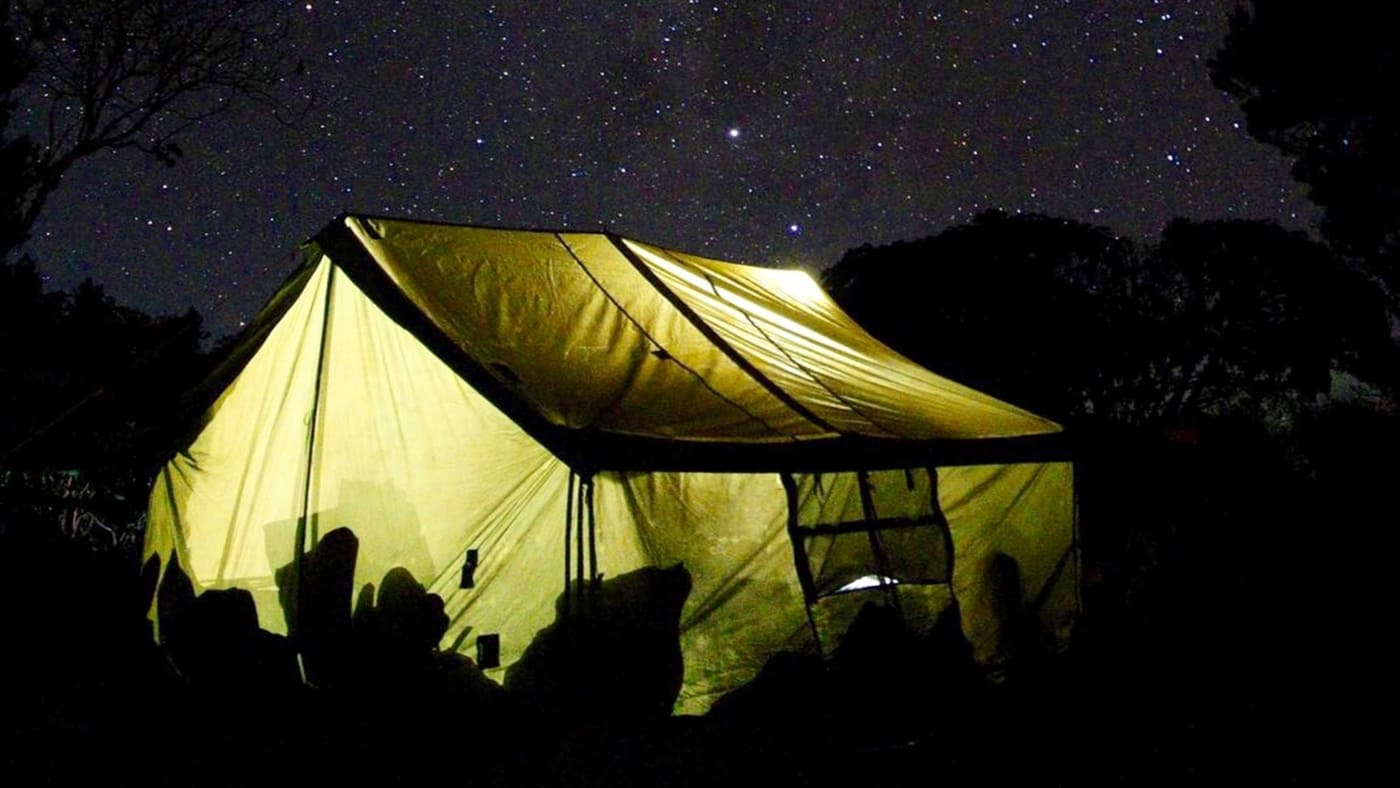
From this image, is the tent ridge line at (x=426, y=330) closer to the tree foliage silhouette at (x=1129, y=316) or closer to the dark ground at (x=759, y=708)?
the dark ground at (x=759, y=708)

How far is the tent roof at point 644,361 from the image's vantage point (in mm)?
4086

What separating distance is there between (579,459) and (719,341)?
1848 mm

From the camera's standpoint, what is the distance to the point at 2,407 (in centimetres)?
1062

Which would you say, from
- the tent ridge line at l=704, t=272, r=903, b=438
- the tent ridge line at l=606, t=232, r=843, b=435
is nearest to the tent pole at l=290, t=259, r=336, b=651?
the tent ridge line at l=606, t=232, r=843, b=435

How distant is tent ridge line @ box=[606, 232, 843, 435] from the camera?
4.61 metres

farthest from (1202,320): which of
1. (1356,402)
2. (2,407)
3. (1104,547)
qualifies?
(2,407)

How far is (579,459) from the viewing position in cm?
377

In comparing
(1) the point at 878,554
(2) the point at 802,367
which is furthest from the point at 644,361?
(1) the point at 878,554

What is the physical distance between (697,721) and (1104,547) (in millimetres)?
4565

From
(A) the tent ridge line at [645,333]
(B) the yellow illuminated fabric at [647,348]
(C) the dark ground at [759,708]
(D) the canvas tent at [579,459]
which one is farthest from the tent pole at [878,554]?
(A) the tent ridge line at [645,333]

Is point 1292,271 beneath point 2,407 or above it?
above

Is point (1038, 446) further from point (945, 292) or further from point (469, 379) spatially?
point (945, 292)

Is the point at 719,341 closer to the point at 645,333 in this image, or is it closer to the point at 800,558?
the point at 645,333

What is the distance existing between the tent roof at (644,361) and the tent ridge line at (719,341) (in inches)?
0.5
